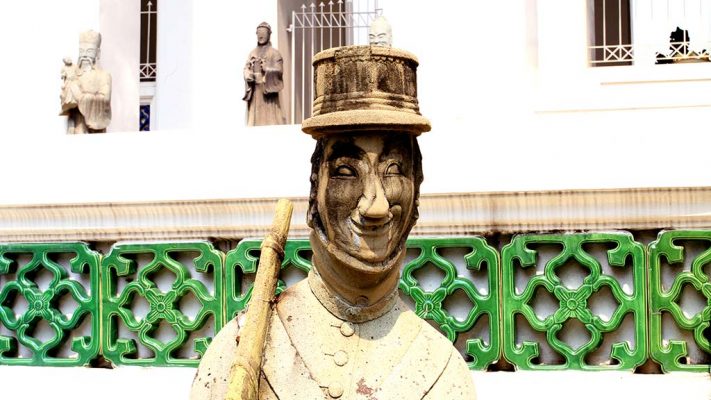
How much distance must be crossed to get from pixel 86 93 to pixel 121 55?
1.78 metres

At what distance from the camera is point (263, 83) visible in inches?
404

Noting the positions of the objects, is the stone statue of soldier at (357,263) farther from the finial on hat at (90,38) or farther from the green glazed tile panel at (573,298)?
the finial on hat at (90,38)

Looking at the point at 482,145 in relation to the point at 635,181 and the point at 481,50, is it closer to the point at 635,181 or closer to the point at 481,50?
the point at 635,181

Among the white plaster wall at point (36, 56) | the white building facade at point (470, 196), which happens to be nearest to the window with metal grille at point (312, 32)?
the white plaster wall at point (36, 56)

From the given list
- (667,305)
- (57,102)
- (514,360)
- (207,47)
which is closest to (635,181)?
(667,305)

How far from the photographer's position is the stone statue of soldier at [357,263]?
3354 mm

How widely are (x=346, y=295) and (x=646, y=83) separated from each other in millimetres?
5884

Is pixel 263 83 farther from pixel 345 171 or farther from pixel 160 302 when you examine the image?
pixel 345 171

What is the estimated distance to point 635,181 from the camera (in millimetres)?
5578

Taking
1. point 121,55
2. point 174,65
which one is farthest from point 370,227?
point 174,65

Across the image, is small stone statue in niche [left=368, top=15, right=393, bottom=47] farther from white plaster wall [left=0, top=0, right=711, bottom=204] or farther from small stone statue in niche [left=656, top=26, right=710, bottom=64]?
small stone statue in niche [left=656, top=26, right=710, bottom=64]

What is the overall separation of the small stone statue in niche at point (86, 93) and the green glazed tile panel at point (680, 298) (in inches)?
192

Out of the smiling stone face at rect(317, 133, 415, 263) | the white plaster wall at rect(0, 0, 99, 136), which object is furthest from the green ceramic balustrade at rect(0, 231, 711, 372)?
the white plaster wall at rect(0, 0, 99, 136)

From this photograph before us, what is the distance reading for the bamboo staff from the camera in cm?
321
